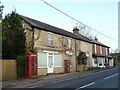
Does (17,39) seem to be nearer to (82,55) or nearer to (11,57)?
(11,57)

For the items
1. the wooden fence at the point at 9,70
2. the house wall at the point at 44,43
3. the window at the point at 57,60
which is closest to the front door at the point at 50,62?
the house wall at the point at 44,43

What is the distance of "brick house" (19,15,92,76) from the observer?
31.5 m

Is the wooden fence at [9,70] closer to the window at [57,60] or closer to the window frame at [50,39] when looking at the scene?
the window frame at [50,39]

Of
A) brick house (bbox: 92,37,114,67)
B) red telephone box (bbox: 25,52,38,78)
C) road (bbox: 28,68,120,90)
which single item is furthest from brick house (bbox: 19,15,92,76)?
brick house (bbox: 92,37,114,67)

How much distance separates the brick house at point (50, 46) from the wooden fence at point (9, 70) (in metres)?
4.72

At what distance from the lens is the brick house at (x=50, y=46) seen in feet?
103

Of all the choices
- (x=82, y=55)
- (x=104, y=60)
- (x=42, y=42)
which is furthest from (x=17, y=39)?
(x=104, y=60)

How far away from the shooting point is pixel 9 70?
25.1m

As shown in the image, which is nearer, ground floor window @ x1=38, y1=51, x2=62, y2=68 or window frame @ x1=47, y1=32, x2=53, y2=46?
ground floor window @ x1=38, y1=51, x2=62, y2=68

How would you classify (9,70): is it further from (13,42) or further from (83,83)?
(83,83)

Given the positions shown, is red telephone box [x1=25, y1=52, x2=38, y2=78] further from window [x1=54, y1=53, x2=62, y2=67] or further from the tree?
window [x1=54, y1=53, x2=62, y2=67]

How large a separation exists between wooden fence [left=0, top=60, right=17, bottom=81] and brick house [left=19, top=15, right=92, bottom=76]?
4717 mm

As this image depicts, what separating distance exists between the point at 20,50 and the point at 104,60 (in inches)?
1767

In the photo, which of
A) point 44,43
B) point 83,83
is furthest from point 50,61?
point 83,83
